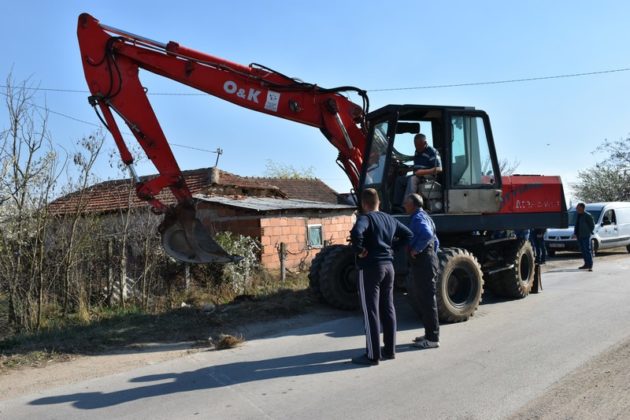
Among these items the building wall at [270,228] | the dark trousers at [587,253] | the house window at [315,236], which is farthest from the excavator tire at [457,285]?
the house window at [315,236]

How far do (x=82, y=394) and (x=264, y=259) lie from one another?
394 inches

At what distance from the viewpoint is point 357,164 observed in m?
8.72

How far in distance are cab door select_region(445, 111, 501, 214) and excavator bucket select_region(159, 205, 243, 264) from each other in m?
3.46

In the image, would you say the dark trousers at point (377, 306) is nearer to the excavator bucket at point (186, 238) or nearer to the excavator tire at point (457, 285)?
the excavator tire at point (457, 285)

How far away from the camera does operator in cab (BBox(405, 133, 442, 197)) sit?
799 centimetres

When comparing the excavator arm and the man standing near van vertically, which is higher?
the excavator arm

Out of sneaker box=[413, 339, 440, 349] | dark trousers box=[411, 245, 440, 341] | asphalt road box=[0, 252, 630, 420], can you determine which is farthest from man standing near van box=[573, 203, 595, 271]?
sneaker box=[413, 339, 440, 349]

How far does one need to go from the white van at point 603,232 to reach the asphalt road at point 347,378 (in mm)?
12186

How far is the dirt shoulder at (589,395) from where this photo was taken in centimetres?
429

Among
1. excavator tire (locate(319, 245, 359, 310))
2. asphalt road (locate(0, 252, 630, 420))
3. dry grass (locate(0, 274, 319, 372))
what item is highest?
excavator tire (locate(319, 245, 359, 310))

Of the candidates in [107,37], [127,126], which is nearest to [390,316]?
[127,126]

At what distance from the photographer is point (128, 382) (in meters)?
5.33

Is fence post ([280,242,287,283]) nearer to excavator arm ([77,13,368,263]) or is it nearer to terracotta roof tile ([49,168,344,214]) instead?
terracotta roof tile ([49,168,344,214])

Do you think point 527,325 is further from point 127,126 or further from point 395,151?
point 127,126
